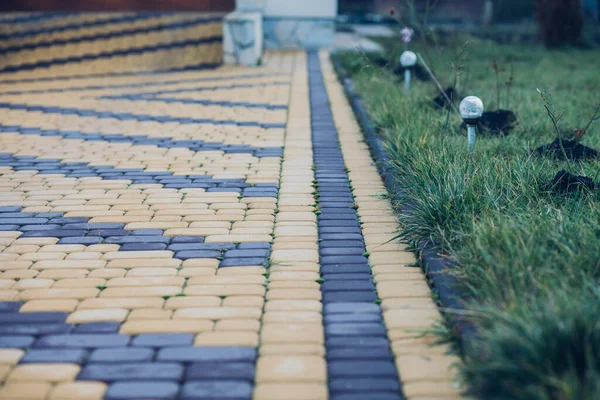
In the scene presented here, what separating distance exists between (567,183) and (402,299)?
1.44 meters

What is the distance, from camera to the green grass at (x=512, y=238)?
6.79ft

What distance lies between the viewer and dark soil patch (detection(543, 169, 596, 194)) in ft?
12.4

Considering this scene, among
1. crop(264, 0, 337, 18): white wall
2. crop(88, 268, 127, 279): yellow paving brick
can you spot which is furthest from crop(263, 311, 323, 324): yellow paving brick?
crop(264, 0, 337, 18): white wall

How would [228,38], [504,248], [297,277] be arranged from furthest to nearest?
[228,38] < [297,277] < [504,248]

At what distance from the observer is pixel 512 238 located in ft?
9.59

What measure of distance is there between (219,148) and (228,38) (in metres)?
5.89

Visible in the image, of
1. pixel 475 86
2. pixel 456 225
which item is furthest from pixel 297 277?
pixel 475 86

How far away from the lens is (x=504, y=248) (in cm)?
285

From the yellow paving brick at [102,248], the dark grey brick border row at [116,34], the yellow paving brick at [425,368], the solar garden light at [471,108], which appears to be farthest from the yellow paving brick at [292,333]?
the dark grey brick border row at [116,34]

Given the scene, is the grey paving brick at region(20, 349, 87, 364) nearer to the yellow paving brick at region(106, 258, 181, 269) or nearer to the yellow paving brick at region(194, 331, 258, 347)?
the yellow paving brick at region(194, 331, 258, 347)

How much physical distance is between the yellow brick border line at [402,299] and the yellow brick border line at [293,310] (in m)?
0.27

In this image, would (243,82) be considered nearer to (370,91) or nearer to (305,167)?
(370,91)

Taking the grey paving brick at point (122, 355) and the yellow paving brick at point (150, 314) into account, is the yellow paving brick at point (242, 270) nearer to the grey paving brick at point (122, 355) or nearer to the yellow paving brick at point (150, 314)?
the yellow paving brick at point (150, 314)

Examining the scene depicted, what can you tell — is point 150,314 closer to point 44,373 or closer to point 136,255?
point 44,373
